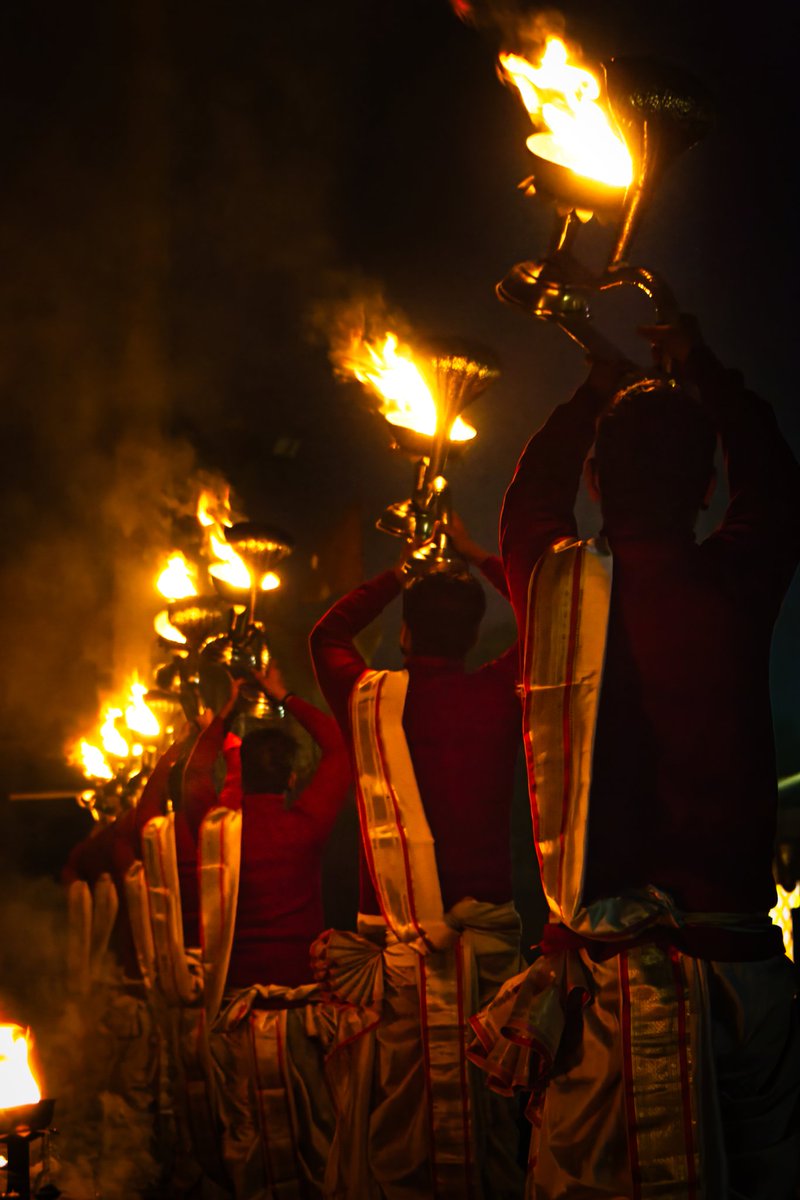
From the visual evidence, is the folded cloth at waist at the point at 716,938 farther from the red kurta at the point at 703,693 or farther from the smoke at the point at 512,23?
the smoke at the point at 512,23

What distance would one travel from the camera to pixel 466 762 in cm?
304

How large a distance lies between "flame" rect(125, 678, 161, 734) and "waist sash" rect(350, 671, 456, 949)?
13.4ft

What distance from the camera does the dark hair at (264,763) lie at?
4.32 m

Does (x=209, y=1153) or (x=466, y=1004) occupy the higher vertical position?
A: (x=466, y=1004)

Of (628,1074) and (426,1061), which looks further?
(426,1061)

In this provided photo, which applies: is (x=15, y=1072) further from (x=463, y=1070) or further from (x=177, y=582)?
(x=177, y=582)

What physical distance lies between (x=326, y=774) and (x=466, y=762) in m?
1.19

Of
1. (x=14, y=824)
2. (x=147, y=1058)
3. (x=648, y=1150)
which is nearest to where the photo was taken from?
(x=648, y=1150)

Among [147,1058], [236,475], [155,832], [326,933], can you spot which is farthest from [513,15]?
[147,1058]

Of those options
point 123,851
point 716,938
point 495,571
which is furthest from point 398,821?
point 123,851

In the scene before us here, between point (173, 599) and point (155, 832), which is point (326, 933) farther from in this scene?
point (173, 599)

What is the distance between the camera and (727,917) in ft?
6.23

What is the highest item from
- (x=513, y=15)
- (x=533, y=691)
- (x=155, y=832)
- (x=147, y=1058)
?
(x=513, y=15)

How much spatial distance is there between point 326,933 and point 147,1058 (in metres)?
3.28
